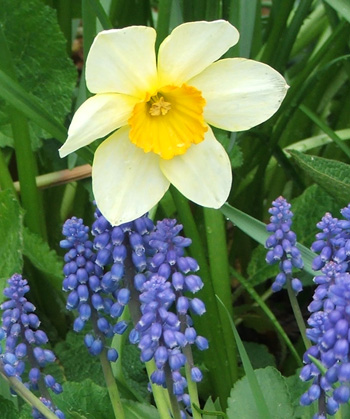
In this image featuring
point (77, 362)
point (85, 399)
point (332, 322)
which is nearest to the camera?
point (332, 322)

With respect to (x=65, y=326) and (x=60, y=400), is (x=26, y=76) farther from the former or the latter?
(x=60, y=400)

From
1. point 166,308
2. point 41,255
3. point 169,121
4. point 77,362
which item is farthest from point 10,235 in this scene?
point 166,308

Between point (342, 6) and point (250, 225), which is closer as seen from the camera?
point (250, 225)

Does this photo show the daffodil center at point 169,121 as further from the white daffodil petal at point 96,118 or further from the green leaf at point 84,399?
the green leaf at point 84,399

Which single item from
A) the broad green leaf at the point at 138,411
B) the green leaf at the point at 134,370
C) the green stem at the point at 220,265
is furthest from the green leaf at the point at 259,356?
the broad green leaf at the point at 138,411

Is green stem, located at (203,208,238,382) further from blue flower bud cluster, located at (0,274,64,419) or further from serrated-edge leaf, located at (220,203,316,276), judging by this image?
blue flower bud cluster, located at (0,274,64,419)

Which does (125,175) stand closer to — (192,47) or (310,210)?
(192,47)
